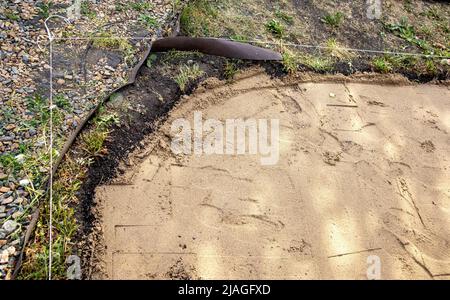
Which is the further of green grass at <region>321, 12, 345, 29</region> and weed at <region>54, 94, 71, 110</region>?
green grass at <region>321, 12, 345, 29</region>

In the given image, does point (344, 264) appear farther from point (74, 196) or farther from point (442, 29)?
point (442, 29)

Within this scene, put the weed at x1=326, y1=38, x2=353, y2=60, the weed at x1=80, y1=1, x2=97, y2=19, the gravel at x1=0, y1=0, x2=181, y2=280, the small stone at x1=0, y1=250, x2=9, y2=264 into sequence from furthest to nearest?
the weed at x1=326, y1=38, x2=353, y2=60 < the weed at x1=80, y1=1, x2=97, y2=19 < the gravel at x1=0, y1=0, x2=181, y2=280 < the small stone at x1=0, y1=250, x2=9, y2=264

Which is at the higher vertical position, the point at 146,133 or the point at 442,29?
the point at 442,29

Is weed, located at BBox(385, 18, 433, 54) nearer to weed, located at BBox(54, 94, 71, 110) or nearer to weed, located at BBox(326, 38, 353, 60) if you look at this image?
weed, located at BBox(326, 38, 353, 60)

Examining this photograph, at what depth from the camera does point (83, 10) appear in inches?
137

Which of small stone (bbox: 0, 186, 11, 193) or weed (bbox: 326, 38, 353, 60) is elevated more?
weed (bbox: 326, 38, 353, 60)

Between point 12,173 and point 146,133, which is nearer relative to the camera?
point 12,173

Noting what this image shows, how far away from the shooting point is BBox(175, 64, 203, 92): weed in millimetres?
3150

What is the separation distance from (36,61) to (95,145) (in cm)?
93

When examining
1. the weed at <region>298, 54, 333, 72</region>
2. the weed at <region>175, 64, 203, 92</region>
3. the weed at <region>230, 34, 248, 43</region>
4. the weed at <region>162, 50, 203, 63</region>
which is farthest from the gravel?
the weed at <region>298, 54, 333, 72</region>

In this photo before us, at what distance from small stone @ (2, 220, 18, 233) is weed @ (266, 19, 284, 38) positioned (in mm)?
2612

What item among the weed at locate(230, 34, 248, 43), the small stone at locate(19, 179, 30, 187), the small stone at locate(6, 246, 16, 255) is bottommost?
the small stone at locate(6, 246, 16, 255)

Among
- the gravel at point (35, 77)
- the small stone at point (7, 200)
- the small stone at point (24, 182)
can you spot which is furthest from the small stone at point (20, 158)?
the small stone at point (7, 200)
